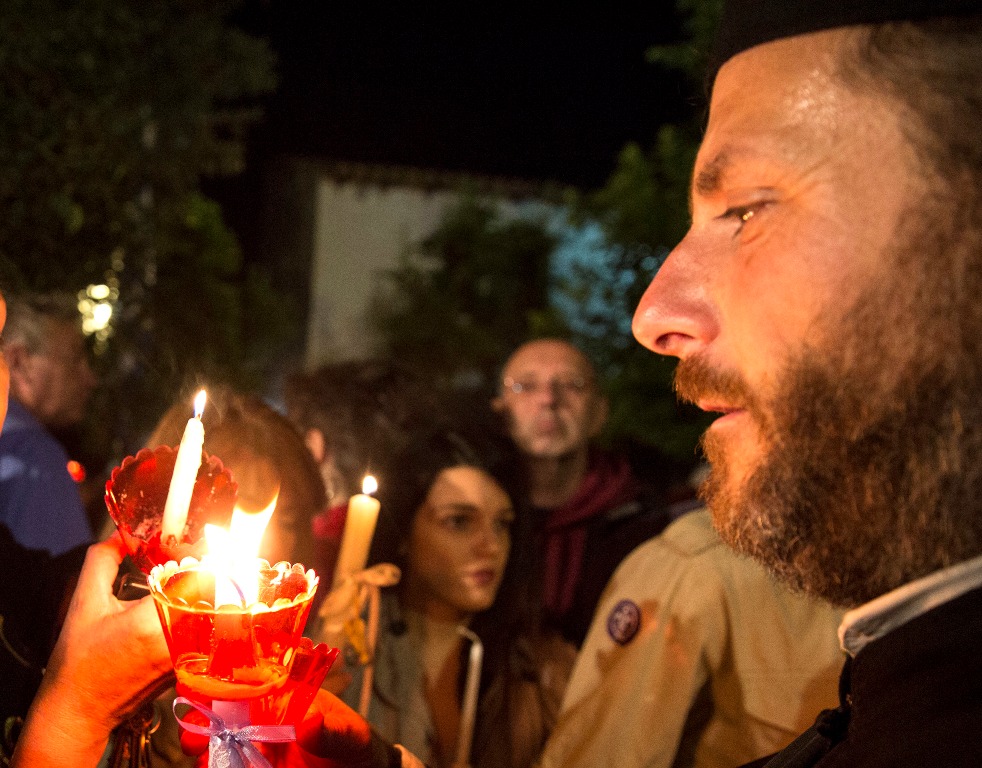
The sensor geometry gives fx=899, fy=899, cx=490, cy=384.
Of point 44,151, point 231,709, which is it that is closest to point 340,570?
point 231,709

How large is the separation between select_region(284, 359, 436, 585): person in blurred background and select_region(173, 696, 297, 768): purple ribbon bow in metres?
2.79

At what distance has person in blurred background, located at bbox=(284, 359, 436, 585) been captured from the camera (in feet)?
14.5

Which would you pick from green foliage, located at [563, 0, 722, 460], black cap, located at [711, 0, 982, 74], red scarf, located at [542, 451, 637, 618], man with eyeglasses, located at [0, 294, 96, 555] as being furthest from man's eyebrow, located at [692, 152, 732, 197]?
green foliage, located at [563, 0, 722, 460]

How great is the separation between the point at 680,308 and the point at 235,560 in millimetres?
727

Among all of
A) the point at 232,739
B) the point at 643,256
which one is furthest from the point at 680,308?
the point at 643,256

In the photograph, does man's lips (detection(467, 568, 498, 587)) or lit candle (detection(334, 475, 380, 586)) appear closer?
lit candle (detection(334, 475, 380, 586))

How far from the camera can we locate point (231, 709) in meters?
1.24

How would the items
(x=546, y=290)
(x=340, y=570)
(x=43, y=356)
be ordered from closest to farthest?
(x=340, y=570) → (x=43, y=356) → (x=546, y=290)

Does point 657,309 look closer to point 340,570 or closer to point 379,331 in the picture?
point 340,570

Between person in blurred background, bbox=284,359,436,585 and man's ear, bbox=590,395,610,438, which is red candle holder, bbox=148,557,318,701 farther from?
man's ear, bbox=590,395,610,438


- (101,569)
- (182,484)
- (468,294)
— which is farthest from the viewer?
(468,294)

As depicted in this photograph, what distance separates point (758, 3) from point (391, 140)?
28700 millimetres

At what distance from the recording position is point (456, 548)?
3664 millimetres

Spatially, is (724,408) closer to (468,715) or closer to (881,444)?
(881,444)
